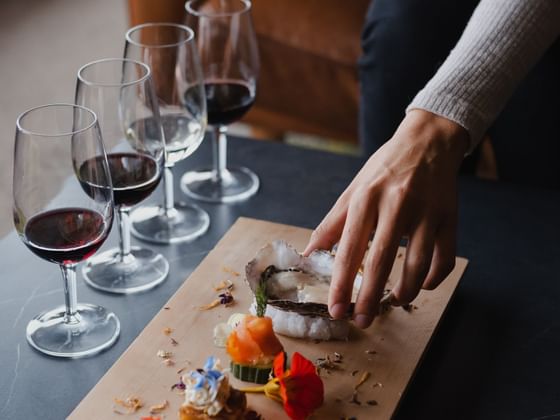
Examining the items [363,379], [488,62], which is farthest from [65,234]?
[488,62]

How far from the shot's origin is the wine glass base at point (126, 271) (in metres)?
Answer: 1.18

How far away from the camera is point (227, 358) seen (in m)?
→ 1.00

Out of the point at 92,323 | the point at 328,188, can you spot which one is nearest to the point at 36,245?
the point at 92,323

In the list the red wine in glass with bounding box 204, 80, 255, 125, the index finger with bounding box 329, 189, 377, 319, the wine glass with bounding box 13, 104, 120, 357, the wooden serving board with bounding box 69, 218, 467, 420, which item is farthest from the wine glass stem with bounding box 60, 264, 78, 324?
the red wine in glass with bounding box 204, 80, 255, 125

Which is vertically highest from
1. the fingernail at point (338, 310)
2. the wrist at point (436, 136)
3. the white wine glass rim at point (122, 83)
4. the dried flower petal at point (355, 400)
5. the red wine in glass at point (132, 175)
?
the white wine glass rim at point (122, 83)

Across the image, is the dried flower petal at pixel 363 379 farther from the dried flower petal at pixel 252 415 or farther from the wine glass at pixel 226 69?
the wine glass at pixel 226 69

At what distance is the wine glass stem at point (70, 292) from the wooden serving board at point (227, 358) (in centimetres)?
11

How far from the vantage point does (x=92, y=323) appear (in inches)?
43.1

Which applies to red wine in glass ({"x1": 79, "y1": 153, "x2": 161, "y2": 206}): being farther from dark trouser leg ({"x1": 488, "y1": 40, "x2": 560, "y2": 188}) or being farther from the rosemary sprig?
dark trouser leg ({"x1": 488, "y1": 40, "x2": 560, "y2": 188})

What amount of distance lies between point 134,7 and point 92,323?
1.50 metres

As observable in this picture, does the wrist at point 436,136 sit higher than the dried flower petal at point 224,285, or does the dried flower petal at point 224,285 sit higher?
the wrist at point 436,136

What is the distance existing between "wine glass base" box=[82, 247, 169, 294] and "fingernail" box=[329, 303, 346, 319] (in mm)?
309

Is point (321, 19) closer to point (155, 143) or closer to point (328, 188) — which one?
point (328, 188)

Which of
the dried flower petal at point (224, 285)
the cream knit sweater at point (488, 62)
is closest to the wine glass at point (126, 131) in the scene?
the dried flower petal at point (224, 285)
